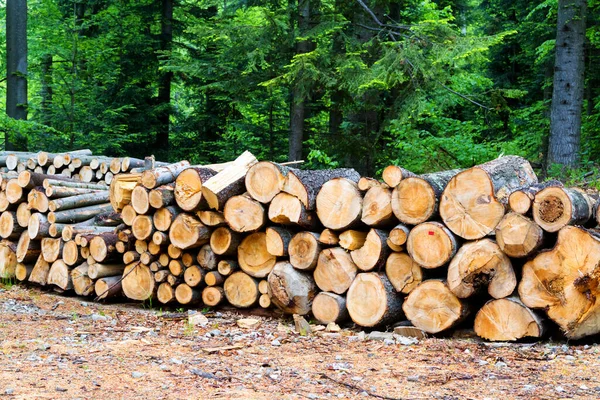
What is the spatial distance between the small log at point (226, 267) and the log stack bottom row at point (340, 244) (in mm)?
12

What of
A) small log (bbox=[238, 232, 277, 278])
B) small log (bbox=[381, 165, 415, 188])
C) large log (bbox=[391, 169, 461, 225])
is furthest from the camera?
small log (bbox=[238, 232, 277, 278])

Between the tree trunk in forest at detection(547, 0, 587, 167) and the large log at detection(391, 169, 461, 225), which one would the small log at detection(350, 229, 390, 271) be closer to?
the large log at detection(391, 169, 461, 225)

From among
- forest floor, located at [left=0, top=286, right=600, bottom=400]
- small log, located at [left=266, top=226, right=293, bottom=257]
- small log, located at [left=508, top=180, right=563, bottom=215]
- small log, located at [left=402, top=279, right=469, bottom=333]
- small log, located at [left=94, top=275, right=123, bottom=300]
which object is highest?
small log, located at [left=508, top=180, right=563, bottom=215]

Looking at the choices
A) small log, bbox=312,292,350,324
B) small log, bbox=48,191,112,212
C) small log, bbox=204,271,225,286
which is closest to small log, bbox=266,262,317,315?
small log, bbox=312,292,350,324

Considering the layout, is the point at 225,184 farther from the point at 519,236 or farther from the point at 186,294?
the point at 519,236

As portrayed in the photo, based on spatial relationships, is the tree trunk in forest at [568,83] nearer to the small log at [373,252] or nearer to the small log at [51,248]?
the small log at [373,252]

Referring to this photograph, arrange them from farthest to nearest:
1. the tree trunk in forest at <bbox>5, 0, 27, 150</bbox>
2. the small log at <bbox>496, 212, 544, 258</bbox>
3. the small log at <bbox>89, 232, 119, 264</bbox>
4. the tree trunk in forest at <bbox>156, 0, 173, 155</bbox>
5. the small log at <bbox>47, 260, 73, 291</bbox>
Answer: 1. the tree trunk in forest at <bbox>156, 0, 173, 155</bbox>
2. the tree trunk in forest at <bbox>5, 0, 27, 150</bbox>
3. the small log at <bbox>47, 260, 73, 291</bbox>
4. the small log at <bbox>89, 232, 119, 264</bbox>
5. the small log at <bbox>496, 212, 544, 258</bbox>

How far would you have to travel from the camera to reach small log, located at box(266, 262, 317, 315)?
6.15 m

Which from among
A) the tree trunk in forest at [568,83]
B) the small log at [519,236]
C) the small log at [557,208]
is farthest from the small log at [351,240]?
the tree trunk in forest at [568,83]

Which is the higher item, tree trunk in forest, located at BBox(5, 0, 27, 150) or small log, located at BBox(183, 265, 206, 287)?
tree trunk in forest, located at BBox(5, 0, 27, 150)

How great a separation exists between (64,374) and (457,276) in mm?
3209

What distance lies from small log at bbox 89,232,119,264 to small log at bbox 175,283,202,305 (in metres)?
1.01

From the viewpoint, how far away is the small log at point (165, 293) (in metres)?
6.88

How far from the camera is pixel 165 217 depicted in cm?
674
